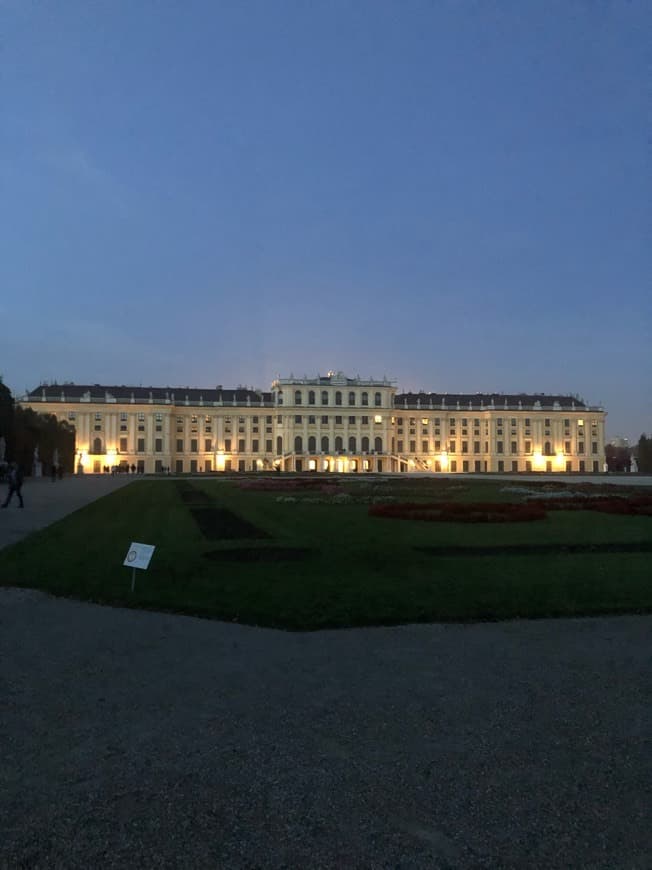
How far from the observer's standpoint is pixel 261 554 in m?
12.3

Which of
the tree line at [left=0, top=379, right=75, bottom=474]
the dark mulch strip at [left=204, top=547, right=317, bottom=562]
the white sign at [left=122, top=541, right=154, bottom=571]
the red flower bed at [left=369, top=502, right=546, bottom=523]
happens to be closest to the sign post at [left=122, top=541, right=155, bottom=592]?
the white sign at [left=122, top=541, right=154, bottom=571]

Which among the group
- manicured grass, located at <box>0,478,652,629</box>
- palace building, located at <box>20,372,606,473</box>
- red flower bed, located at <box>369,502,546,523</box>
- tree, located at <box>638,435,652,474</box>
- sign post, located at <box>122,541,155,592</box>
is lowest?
manicured grass, located at <box>0,478,652,629</box>

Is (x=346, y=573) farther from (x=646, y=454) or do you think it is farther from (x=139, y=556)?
(x=646, y=454)

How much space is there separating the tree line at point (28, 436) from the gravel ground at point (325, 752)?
37.1 meters

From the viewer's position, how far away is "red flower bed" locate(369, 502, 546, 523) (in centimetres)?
1877

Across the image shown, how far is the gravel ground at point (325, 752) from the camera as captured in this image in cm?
319

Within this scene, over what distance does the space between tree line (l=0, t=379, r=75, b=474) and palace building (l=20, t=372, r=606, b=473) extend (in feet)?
69.5

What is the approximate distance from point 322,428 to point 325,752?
319ft

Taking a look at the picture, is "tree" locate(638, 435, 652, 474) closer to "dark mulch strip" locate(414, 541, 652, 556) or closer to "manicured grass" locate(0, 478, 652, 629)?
"manicured grass" locate(0, 478, 652, 629)

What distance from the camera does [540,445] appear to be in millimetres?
107062

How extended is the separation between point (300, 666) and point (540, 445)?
107m

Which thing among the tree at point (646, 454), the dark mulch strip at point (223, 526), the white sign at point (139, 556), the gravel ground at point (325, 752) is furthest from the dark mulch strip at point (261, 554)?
the tree at point (646, 454)

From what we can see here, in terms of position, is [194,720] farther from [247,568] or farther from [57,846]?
[247,568]

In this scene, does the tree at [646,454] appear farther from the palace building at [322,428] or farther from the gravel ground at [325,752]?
the gravel ground at [325,752]
